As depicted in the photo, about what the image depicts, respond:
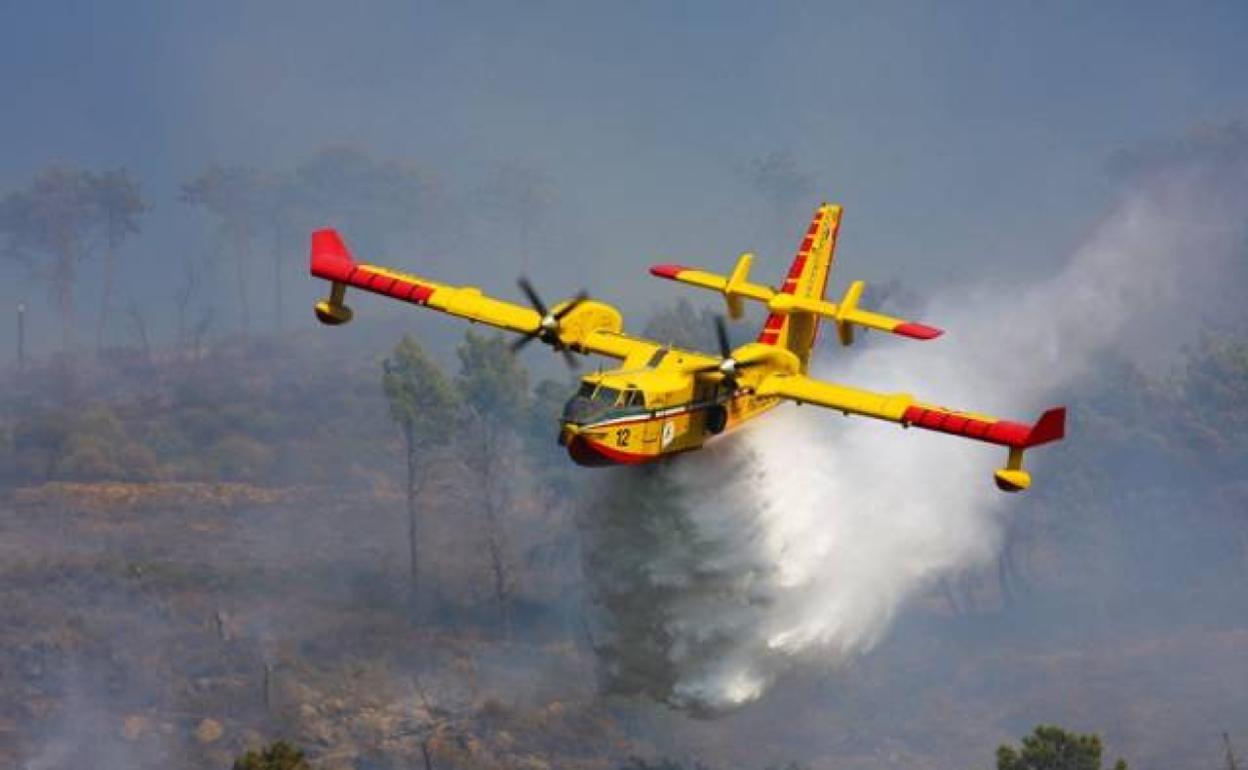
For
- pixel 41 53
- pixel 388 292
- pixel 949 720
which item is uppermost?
pixel 41 53

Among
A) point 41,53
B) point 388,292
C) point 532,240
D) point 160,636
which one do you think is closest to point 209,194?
point 532,240

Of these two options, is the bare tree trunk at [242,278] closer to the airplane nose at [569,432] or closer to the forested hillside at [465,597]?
the forested hillside at [465,597]

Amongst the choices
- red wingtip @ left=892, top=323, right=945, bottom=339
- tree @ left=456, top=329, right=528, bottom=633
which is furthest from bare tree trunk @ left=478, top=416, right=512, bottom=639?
red wingtip @ left=892, top=323, right=945, bottom=339

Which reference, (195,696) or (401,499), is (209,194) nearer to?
(401,499)

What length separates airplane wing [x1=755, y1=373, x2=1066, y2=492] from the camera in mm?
40094

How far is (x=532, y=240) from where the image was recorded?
16412 cm

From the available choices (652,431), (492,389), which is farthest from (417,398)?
(652,431)

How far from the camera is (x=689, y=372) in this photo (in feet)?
137

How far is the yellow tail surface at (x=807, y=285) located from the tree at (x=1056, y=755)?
13.0 meters

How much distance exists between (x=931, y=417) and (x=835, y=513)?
845 centimetres

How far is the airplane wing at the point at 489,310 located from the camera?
4431cm

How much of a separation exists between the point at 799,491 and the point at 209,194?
10859cm

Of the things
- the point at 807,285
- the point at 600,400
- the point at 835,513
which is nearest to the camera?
the point at 600,400

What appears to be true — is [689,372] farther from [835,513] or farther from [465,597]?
[465,597]
